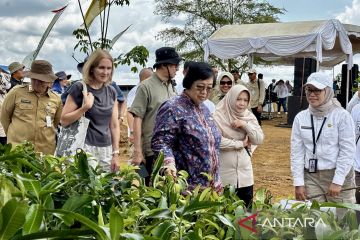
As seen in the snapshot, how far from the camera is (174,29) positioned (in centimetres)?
2986

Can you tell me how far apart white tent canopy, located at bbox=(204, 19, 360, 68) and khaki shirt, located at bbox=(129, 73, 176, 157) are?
8.50 metres

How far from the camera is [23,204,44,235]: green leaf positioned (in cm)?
113

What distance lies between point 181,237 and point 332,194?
2634 millimetres

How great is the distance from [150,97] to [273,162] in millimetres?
6305

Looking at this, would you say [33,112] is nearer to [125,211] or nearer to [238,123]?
[238,123]

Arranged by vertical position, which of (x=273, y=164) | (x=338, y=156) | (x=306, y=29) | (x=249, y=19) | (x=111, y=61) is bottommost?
(x=273, y=164)

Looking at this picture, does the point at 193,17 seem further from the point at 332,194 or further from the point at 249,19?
the point at 332,194

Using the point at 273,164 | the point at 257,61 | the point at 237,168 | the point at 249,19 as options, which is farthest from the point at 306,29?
the point at 249,19

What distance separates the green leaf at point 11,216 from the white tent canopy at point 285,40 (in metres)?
11.6

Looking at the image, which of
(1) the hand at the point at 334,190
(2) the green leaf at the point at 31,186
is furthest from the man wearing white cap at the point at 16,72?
(2) the green leaf at the point at 31,186

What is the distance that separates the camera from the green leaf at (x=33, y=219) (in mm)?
1135

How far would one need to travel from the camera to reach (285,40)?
13.2 meters

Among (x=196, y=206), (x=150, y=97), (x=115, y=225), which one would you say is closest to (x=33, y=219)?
(x=115, y=225)

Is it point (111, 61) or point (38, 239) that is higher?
point (111, 61)
